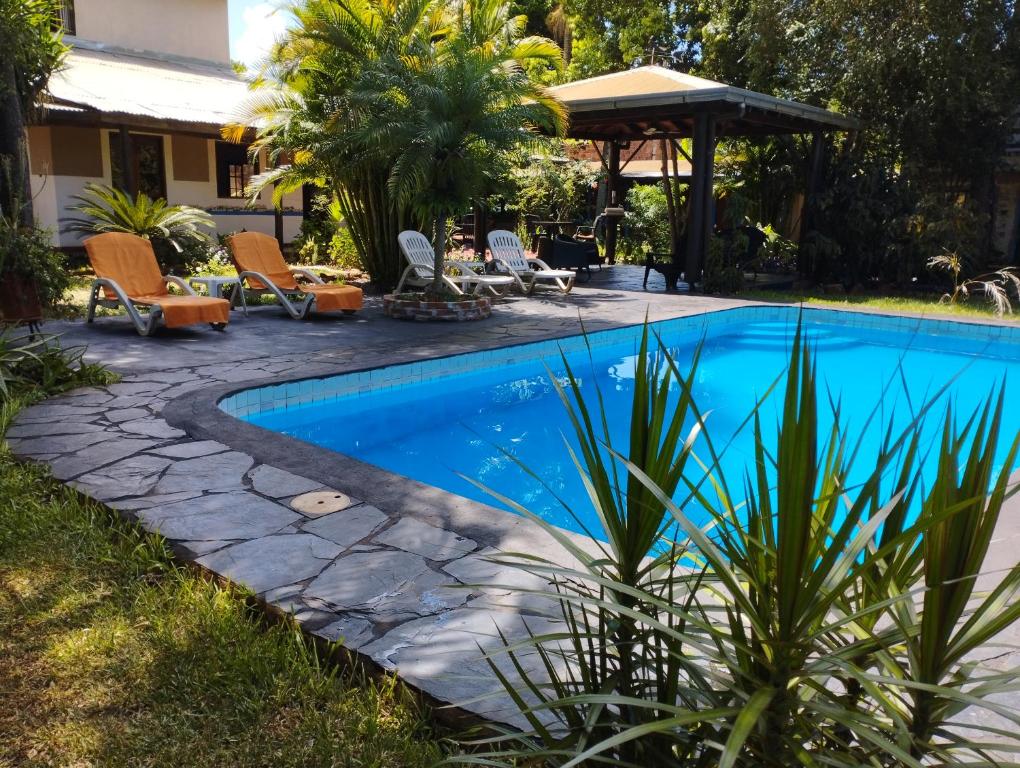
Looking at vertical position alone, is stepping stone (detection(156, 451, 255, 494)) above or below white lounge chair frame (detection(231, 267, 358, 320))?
below

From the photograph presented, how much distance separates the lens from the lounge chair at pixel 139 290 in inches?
318

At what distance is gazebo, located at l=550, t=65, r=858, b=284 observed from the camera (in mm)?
12289

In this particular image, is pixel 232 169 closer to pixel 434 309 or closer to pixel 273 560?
pixel 434 309

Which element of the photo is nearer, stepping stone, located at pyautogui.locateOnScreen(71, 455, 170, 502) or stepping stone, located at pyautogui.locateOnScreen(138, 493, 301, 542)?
stepping stone, located at pyautogui.locateOnScreen(138, 493, 301, 542)

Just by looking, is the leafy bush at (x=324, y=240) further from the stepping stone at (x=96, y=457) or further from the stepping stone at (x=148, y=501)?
the stepping stone at (x=148, y=501)

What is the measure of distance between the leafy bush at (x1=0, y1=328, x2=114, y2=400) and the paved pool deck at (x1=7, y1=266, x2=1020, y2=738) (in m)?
0.19

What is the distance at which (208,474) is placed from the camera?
4211mm

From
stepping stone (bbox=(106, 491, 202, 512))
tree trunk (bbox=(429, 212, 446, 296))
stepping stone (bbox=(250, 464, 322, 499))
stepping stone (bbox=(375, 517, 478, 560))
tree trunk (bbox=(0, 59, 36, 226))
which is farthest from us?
tree trunk (bbox=(429, 212, 446, 296))

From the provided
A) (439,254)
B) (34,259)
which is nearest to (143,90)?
(34,259)

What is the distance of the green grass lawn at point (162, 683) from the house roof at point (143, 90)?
10.3 metres

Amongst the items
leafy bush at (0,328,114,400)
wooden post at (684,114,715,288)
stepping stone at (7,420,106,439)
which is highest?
wooden post at (684,114,715,288)

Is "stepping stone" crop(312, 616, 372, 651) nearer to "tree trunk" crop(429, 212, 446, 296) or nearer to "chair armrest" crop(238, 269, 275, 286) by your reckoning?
"chair armrest" crop(238, 269, 275, 286)

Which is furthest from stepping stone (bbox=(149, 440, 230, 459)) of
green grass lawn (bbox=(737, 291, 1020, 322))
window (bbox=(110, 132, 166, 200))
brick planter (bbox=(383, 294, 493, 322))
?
window (bbox=(110, 132, 166, 200))

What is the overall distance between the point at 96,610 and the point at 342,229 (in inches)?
526
